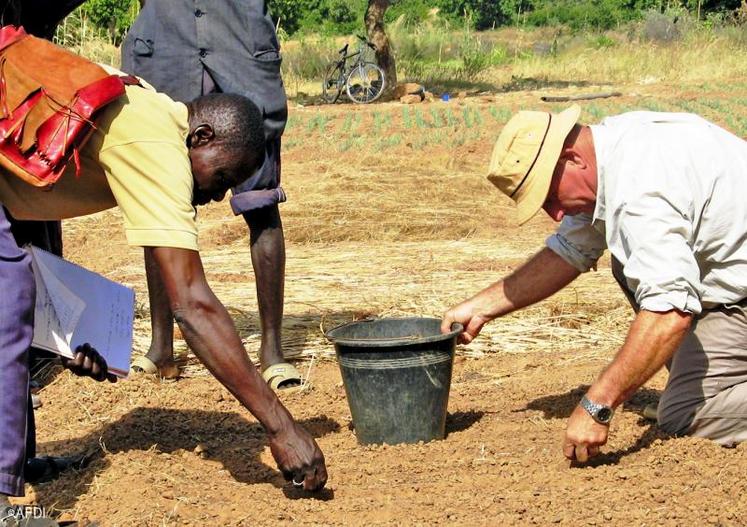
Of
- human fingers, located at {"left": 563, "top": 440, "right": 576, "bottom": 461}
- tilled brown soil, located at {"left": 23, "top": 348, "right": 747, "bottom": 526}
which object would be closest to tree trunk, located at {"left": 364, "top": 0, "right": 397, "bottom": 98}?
tilled brown soil, located at {"left": 23, "top": 348, "right": 747, "bottom": 526}

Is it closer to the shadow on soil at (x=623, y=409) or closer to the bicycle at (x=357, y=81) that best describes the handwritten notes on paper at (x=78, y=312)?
the shadow on soil at (x=623, y=409)

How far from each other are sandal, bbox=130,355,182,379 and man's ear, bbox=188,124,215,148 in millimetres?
2149

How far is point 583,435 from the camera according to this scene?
11.2ft

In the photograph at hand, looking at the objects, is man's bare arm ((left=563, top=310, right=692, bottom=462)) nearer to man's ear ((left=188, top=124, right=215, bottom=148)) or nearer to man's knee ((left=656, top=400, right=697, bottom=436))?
man's knee ((left=656, top=400, right=697, bottom=436))

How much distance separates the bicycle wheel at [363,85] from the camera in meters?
20.2

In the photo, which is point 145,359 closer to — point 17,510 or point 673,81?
point 17,510

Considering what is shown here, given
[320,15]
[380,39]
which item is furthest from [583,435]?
[320,15]

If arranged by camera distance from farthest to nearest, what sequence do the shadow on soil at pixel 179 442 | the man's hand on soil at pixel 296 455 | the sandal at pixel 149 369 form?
1. the sandal at pixel 149 369
2. the shadow on soil at pixel 179 442
3. the man's hand on soil at pixel 296 455

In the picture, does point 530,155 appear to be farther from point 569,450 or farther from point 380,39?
point 380,39

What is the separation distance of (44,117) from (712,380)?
8.22 feet

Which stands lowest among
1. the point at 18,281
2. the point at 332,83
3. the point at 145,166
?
the point at 332,83

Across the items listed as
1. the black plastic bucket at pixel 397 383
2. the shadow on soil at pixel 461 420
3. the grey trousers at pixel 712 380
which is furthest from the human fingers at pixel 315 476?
the grey trousers at pixel 712 380

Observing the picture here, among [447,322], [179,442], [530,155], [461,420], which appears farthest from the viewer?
[461,420]

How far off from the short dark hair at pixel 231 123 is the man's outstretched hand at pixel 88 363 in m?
0.82
